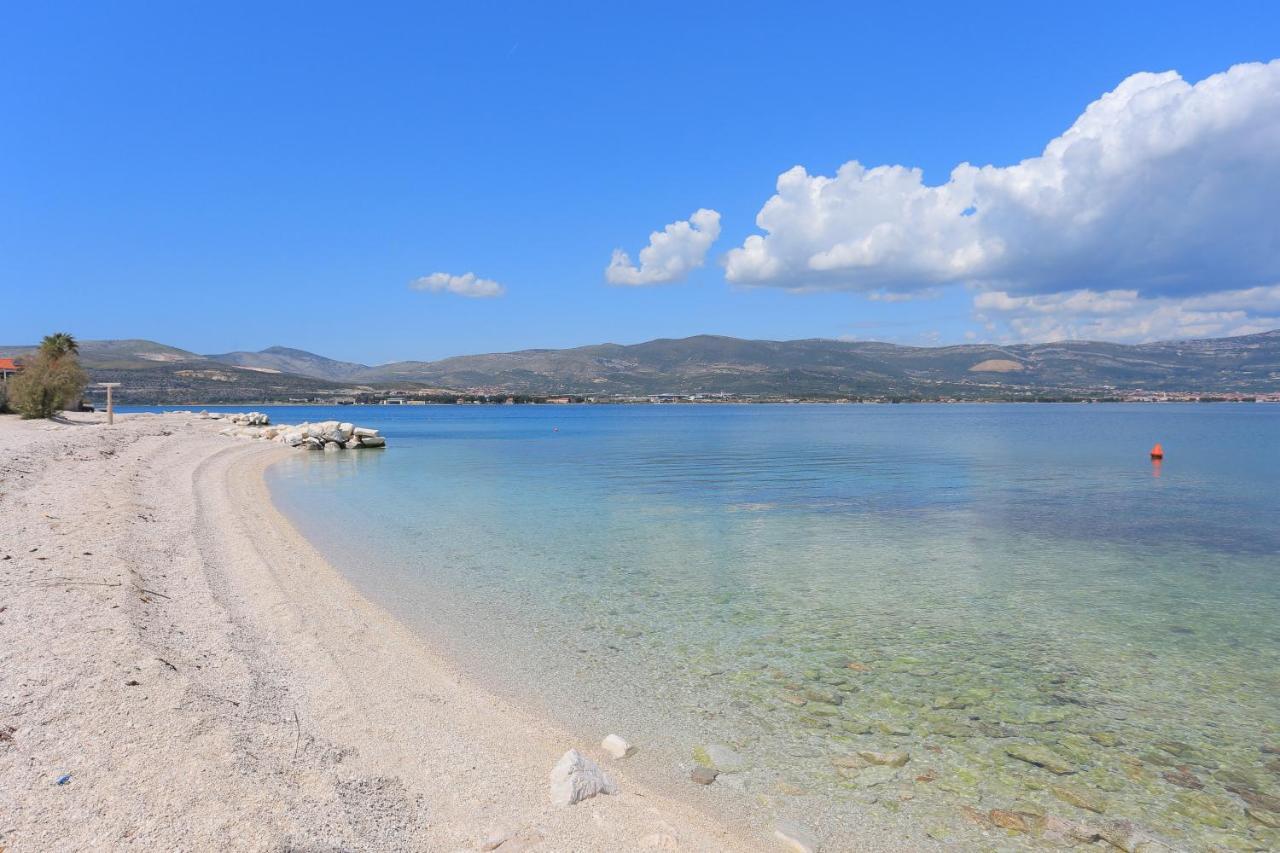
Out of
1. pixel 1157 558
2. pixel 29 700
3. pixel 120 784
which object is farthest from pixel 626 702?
pixel 1157 558

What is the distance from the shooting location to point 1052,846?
5.61 meters

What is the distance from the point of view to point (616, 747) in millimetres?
7008

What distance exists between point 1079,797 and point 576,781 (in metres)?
4.50

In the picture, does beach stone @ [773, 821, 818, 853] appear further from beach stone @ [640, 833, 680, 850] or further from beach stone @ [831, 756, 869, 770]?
beach stone @ [831, 756, 869, 770]

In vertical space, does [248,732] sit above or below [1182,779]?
above

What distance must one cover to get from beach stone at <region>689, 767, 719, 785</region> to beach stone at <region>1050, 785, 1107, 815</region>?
10.1 feet

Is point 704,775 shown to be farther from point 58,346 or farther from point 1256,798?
point 58,346

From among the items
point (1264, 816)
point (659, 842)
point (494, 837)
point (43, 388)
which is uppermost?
point (43, 388)

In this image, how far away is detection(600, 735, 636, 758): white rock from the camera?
6937mm

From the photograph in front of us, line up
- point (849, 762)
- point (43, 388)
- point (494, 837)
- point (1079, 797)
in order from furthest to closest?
point (43, 388) → point (849, 762) → point (1079, 797) → point (494, 837)

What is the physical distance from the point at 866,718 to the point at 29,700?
314 inches

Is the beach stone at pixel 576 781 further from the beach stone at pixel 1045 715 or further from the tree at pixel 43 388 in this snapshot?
the tree at pixel 43 388

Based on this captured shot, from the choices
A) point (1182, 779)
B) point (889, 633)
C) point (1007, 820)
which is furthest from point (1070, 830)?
point (889, 633)

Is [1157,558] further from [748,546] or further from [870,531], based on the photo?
[748,546]
